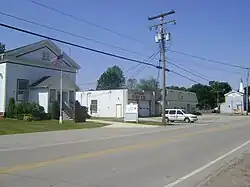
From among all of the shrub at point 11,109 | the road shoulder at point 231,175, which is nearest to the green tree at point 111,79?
the shrub at point 11,109

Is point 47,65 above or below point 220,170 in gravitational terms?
above

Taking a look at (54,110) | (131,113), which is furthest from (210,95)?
(54,110)

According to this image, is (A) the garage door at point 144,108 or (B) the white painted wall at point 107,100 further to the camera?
(A) the garage door at point 144,108

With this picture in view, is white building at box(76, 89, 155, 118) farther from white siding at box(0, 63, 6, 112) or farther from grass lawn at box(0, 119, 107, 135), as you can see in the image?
grass lawn at box(0, 119, 107, 135)

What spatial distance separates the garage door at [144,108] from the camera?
64000 millimetres

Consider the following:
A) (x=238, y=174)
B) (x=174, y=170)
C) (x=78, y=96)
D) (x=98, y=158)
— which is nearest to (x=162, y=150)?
(x=98, y=158)

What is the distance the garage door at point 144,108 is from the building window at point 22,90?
2440 centimetres

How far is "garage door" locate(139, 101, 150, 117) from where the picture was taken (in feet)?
210

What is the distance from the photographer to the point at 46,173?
32.2ft

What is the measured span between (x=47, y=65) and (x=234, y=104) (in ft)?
249

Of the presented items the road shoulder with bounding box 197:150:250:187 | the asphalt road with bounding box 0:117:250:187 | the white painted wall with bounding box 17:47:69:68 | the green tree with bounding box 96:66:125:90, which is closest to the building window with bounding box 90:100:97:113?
the white painted wall with bounding box 17:47:69:68

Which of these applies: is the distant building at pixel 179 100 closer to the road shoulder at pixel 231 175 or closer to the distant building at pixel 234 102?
the distant building at pixel 234 102

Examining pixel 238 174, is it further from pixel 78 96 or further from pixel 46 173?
pixel 78 96

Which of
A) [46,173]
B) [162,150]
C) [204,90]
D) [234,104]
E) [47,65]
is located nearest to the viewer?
[46,173]
